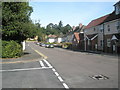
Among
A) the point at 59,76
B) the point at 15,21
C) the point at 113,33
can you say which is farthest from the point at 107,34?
the point at 59,76

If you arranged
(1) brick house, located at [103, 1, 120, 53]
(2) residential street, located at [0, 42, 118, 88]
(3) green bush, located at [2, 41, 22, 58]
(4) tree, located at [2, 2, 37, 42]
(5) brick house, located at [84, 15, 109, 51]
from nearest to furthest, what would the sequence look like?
(2) residential street, located at [0, 42, 118, 88], (4) tree, located at [2, 2, 37, 42], (3) green bush, located at [2, 41, 22, 58], (1) brick house, located at [103, 1, 120, 53], (5) brick house, located at [84, 15, 109, 51]

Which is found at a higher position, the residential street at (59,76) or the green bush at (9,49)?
the green bush at (9,49)

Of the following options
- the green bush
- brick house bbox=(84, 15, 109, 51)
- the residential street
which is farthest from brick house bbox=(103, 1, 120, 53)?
the green bush

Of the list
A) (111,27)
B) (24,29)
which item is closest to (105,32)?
(111,27)

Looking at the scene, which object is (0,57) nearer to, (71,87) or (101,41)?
(71,87)

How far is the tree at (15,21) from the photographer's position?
15.6 metres

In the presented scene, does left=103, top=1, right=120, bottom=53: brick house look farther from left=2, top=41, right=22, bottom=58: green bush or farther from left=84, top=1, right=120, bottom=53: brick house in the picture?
left=2, top=41, right=22, bottom=58: green bush

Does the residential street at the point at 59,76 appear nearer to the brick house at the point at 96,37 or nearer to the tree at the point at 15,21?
the tree at the point at 15,21

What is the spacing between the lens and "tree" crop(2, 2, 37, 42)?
15.6 meters

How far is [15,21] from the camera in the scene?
16219 millimetres

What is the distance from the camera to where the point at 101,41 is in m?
30.7

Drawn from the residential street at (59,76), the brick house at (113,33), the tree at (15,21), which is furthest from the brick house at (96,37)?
the residential street at (59,76)

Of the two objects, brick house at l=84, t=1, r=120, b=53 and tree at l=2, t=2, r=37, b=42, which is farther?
brick house at l=84, t=1, r=120, b=53

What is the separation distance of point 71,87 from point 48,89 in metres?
1.01
